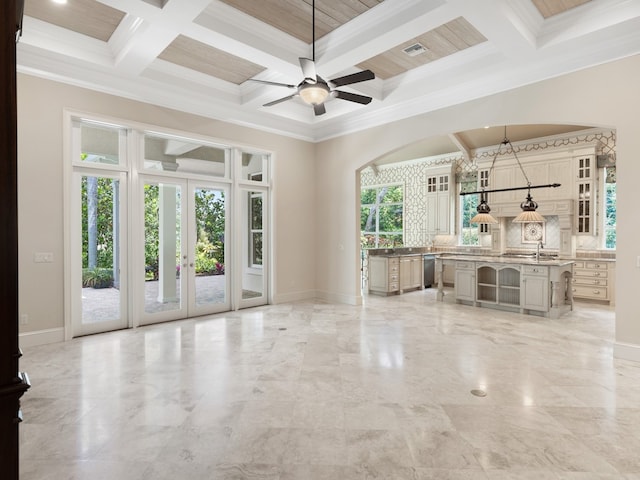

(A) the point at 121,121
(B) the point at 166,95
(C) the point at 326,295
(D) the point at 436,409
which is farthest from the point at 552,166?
(A) the point at 121,121

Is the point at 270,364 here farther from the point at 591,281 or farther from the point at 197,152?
the point at 591,281

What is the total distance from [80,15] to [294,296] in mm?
5253

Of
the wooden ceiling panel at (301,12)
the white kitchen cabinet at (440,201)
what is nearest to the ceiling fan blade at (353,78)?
the wooden ceiling panel at (301,12)

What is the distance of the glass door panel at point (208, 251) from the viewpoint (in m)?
5.88

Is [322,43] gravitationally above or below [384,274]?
above

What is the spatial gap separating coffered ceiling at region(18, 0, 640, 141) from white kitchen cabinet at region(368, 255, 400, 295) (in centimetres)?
349

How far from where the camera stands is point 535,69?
4.51 m

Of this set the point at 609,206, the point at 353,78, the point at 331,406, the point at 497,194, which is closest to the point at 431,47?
the point at 353,78

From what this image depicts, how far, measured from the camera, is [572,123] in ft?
14.3

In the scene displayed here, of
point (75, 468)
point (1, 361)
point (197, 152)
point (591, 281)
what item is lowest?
point (75, 468)

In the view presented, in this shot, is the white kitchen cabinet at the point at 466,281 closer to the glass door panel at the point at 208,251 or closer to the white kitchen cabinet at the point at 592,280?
the white kitchen cabinet at the point at 592,280

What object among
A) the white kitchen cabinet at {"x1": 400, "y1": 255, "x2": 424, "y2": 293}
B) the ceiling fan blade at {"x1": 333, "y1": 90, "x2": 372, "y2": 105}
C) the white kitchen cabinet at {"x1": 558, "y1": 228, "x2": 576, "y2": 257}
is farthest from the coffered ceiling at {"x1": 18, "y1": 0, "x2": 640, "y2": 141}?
the white kitchen cabinet at {"x1": 558, "y1": 228, "x2": 576, "y2": 257}

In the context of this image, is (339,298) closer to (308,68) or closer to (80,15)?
(308,68)

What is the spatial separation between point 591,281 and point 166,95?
325 inches
